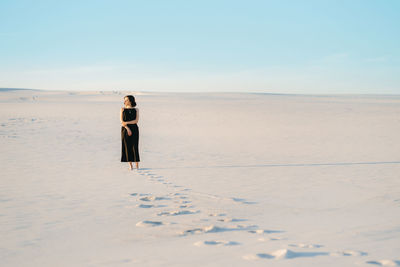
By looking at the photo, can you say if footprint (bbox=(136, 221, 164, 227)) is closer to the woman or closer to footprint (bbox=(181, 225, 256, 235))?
footprint (bbox=(181, 225, 256, 235))

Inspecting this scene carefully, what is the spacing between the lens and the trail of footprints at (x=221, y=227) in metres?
3.60

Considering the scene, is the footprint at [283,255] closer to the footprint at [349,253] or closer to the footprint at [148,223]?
the footprint at [349,253]

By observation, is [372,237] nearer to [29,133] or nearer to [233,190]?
[233,190]

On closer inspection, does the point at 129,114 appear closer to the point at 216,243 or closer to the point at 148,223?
the point at 148,223

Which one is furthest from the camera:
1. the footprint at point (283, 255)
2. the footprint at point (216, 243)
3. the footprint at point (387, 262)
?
the footprint at point (216, 243)

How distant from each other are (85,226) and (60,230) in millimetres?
305

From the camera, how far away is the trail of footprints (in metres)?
3.60

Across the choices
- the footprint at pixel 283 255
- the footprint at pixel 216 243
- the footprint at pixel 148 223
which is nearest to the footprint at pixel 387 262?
the footprint at pixel 283 255

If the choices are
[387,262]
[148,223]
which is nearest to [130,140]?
[148,223]

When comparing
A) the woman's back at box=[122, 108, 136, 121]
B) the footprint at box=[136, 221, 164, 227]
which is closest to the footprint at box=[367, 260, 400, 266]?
the footprint at box=[136, 221, 164, 227]

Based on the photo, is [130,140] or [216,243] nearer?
[216,243]

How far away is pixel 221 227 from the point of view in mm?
4621

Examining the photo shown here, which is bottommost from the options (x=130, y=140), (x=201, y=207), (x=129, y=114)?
(x=201, y=207)

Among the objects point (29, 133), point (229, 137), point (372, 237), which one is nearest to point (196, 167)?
point (372, 237)
